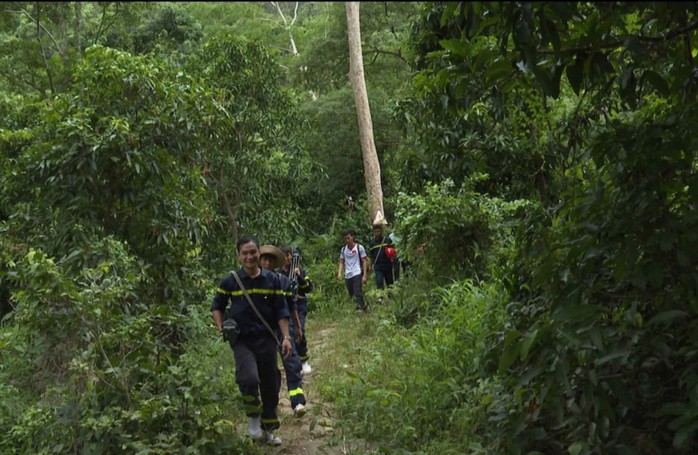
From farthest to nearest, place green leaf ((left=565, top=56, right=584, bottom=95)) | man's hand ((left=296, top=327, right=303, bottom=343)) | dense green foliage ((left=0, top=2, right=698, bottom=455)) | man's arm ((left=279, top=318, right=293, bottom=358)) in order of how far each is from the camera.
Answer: man's hand ((left=296, top=327, right=303, bottom=343))
man's arm ((left=279, top=318, right=293, bottom=358))
dense green foliage ((left=0, top=2, right=698, bottom=455))
green leaf ((left=565, top=56, right=584, bottom=95))

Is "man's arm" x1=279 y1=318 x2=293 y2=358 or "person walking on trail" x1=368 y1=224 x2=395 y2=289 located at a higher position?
"man's arm" x1=279 y1=318 x2=293 y2=358

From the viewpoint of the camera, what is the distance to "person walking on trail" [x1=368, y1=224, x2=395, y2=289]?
13.3 m

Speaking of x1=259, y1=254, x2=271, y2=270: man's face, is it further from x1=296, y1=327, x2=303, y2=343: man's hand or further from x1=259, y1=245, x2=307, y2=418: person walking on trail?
x1=296, y1=327, x2=303, y2=343: man's hand

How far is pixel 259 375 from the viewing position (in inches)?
261

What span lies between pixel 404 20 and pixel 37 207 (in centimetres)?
1660

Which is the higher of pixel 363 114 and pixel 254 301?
pixel 363 114

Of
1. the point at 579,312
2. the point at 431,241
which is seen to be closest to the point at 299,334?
the point at 431,241

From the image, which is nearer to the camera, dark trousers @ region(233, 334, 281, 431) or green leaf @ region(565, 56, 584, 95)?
green leaf @ region(565, 56, 584, 95)

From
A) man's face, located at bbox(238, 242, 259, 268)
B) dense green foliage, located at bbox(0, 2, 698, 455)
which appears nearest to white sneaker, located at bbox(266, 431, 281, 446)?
dense green foliage, located at bbox(0, 2, 698, 455)

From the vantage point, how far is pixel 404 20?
23.0 meters

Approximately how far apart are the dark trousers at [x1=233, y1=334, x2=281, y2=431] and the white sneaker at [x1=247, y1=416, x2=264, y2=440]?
0.05m

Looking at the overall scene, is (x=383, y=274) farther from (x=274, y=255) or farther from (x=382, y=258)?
(x=274, y=255)

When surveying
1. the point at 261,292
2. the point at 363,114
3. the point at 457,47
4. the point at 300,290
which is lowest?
the point at 300,290

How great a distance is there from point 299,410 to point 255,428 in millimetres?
803
